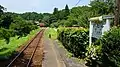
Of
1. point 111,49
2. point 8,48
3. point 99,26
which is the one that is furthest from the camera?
point 8,48

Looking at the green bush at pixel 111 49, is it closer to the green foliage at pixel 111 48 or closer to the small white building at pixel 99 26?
the green foliage at pixel 111 48

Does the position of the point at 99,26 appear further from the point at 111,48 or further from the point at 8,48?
the point at 8,48

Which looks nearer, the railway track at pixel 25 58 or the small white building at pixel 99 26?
the small white building at pixel 99 26

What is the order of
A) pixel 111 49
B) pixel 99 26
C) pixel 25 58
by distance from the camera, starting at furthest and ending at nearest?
pixel 25 58 < pixel 99 26 < pixel 111 49

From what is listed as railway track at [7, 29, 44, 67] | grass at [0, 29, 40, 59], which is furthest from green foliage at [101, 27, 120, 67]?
grass at [0, 29, 40, 59]

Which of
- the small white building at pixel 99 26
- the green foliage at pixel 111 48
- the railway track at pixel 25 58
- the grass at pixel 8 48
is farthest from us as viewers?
the grass at pixel 8 48

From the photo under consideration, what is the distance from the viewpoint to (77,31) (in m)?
22.9

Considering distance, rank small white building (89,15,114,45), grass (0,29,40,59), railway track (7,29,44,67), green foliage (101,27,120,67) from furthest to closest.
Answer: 1. grass (0,29,40,59)
2. railway track (7,29,44,67)
3. small white building (89,15,114,45)
4. green foliage (101,27,120,67)

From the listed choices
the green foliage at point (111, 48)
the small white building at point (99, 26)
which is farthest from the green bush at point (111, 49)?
the small white building at point (99, 26)

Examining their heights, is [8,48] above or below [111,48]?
below

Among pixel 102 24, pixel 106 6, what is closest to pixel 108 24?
pixel 102 24

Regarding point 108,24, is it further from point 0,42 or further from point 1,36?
point 0,42

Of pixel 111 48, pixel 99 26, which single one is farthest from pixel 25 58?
pixel 111 48

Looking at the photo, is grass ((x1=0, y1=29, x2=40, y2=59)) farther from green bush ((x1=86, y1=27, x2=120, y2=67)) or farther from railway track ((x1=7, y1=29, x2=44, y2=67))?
green bush ((x1=86, y1=27, x2=120, y2=67))
